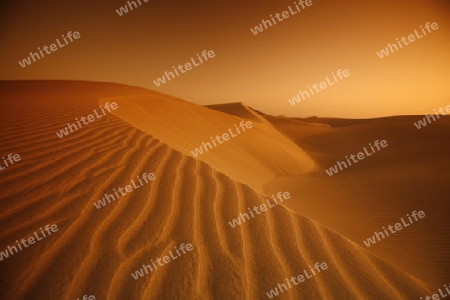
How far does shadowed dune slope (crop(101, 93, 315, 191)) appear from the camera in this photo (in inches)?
224

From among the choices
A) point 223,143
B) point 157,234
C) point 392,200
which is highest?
point 223,143

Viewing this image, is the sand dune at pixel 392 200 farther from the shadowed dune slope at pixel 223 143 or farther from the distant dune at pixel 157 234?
the shadowed dune slope at pixel 223 143

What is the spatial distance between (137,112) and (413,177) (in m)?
6.96

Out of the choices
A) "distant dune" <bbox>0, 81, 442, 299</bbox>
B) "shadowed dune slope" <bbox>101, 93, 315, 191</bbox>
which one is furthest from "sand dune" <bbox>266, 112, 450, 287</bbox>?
"shadowed dune slope" <bbox>101, 93, 315, 191</bbox>

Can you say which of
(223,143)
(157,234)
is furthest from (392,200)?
(157,234)

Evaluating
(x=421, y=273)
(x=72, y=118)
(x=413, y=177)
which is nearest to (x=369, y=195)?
(x=413, y=177)

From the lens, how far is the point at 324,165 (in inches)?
380

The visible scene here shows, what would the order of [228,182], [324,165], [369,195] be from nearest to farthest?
[228,182]
[369,195]
[324,165]

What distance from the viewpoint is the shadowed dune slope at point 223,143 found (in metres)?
5.68

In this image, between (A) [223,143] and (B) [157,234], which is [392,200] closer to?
(A) [223,143]

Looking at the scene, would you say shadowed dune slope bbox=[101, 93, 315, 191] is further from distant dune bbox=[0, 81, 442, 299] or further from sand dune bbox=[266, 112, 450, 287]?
distant dune bbox=[0, 81, 442, 299]

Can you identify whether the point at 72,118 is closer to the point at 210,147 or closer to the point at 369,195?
the point at 210,147

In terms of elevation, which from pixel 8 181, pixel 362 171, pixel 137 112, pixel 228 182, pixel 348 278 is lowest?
pixel 362 171

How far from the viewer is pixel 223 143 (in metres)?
7.36
